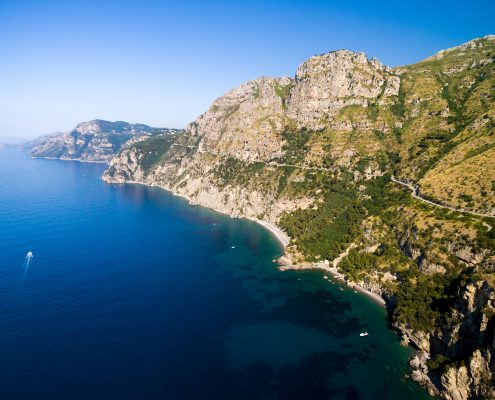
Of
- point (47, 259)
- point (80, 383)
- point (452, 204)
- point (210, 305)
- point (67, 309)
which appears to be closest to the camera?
point (80, 383)

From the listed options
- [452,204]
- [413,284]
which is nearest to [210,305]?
[413,284]

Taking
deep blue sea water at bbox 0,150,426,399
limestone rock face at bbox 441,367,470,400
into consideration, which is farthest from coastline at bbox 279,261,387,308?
limestone rock face at bbox 441,367,470,400

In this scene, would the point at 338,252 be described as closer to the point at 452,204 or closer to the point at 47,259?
the point at 452,204

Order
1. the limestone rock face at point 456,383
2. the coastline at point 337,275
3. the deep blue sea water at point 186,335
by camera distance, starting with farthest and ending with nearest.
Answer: the coastline at point 337,275 → the deep blue sea water at point 186,335 → the limestone rock face at point 456,383

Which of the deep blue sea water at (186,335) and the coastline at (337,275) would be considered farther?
the coastline at (337,275)

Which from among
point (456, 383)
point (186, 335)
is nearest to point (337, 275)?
point (456, 383)

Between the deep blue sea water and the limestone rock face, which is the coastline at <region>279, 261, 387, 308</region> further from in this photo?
the limestone rock face

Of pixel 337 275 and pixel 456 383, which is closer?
pixel 456 383

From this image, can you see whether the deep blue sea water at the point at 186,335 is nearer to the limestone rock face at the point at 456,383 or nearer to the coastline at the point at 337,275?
the coastline at the point at 337,275

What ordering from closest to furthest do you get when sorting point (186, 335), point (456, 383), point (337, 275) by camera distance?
point (456, 383) < point (186, 335) < point (337, 275)

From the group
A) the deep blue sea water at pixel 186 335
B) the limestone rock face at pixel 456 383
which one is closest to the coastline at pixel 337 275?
the deep blue sea water at pixel 186 335

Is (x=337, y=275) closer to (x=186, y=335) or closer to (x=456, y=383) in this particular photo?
(x=456, y=383)
